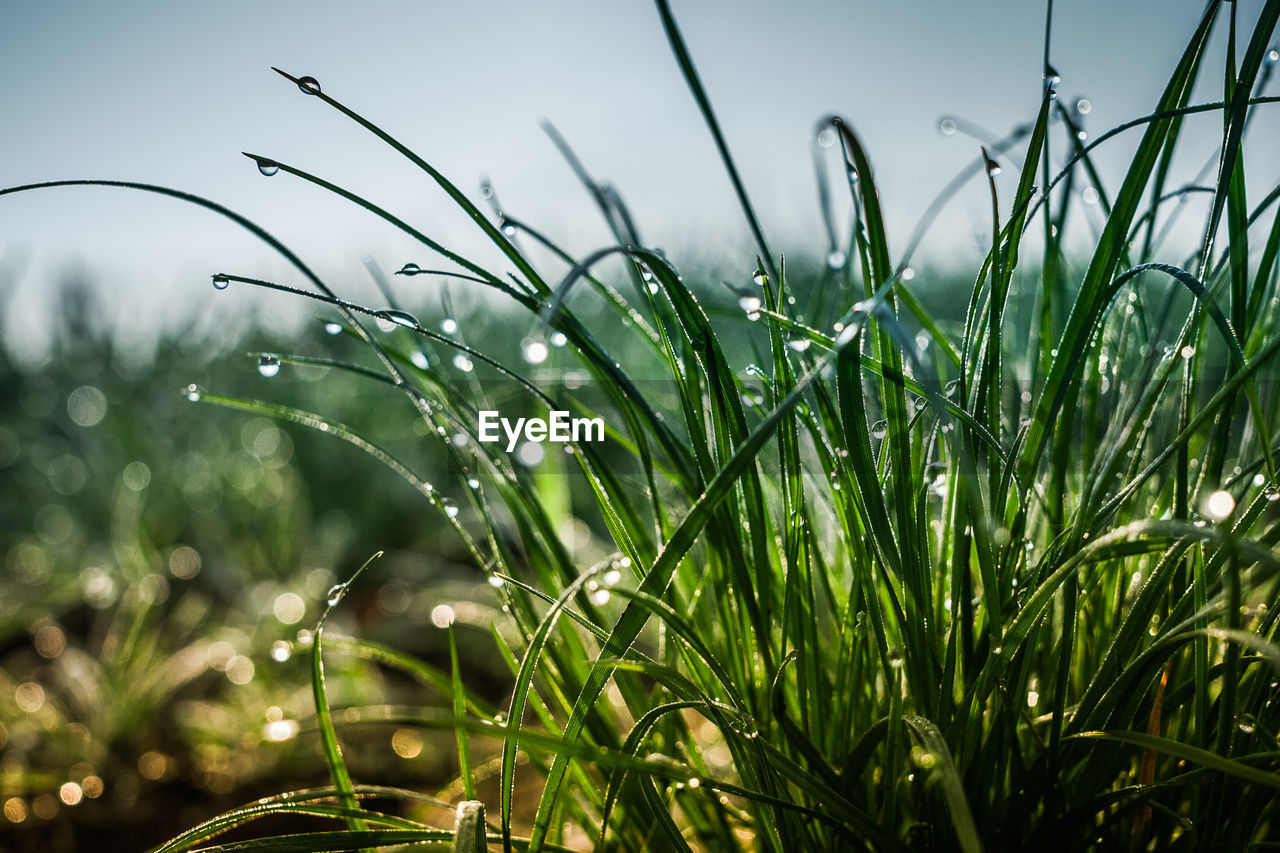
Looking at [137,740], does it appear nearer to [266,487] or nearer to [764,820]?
[266,487]

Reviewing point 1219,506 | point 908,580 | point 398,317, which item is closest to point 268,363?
point 398,317

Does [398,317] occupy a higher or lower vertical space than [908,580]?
higher

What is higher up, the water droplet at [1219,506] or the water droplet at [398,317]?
the water droplet at [398,317]

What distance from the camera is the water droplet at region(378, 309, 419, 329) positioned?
1.44 ft

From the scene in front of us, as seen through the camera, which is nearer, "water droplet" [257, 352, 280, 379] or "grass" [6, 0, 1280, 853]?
"grass" [6, 0, 1280, 853]

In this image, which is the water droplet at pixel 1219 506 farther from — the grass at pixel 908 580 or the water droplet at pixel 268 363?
the water droplet at pixel 268 363

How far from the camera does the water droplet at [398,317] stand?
0.44 metres

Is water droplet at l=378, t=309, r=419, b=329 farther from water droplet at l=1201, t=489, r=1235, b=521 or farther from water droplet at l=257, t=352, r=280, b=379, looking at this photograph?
water droplet at l=1201, t=489, r=1235, b=521

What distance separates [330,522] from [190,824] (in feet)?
3.86

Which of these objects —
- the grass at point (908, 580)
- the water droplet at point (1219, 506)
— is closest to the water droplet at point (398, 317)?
the grass at point (908, 580)

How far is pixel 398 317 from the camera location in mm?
464

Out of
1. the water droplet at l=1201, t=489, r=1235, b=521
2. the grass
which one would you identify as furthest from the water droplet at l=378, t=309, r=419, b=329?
the water droplet at l=1201, t=489, r=1235, b=521

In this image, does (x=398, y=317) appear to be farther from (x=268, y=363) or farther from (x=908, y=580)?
(x=908, y=580)

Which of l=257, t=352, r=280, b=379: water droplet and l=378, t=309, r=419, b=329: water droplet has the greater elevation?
l=378, t=309, r=419, b=329: water droplet
